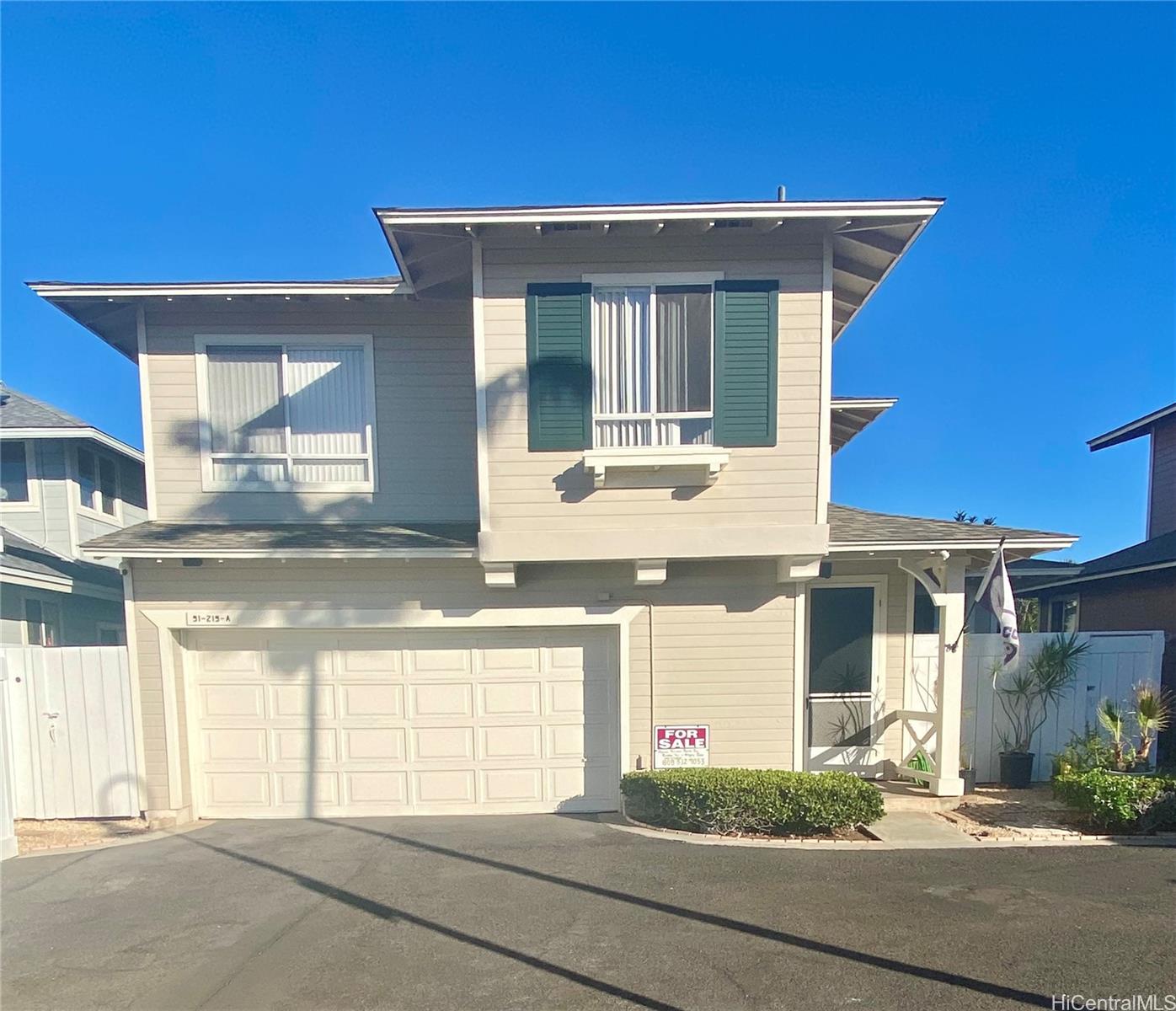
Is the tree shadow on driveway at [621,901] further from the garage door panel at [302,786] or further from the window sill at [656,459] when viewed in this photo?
the window sill at [656,459]

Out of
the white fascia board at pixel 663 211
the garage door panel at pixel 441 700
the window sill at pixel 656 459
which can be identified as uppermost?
the white fascia board at pixel 663 211

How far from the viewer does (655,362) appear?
20.8 ft

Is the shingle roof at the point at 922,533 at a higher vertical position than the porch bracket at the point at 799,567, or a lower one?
higher

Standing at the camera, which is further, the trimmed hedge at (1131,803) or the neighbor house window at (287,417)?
the neighbor house window at (287,417)

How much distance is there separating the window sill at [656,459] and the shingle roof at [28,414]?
31.9 feet

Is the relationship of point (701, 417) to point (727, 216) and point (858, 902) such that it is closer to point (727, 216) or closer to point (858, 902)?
point (727, 216)

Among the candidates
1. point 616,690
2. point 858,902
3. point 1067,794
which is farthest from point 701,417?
point 1067,794

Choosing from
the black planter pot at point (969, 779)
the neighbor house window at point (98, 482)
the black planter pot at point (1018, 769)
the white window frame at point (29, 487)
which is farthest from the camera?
the neighbor house window at point (98, 482)

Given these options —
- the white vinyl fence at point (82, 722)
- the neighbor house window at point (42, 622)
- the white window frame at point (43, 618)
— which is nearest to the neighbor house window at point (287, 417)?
the white vinyl fence at point (82, 722)

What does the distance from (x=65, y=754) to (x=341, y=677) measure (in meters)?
3.15

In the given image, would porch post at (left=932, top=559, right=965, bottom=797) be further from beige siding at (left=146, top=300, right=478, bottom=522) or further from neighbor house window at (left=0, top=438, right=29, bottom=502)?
neighbor house window at (left=0, top=438, right=29, bottom=502)

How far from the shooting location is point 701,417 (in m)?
6.34

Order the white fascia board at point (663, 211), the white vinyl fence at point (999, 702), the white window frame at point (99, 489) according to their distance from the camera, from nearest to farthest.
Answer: the white fascia board at point (663, 211)
the white vinyl fence at point (999, 702)
the white window frame at point (99, 489)

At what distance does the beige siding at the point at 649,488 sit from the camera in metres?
6.28
